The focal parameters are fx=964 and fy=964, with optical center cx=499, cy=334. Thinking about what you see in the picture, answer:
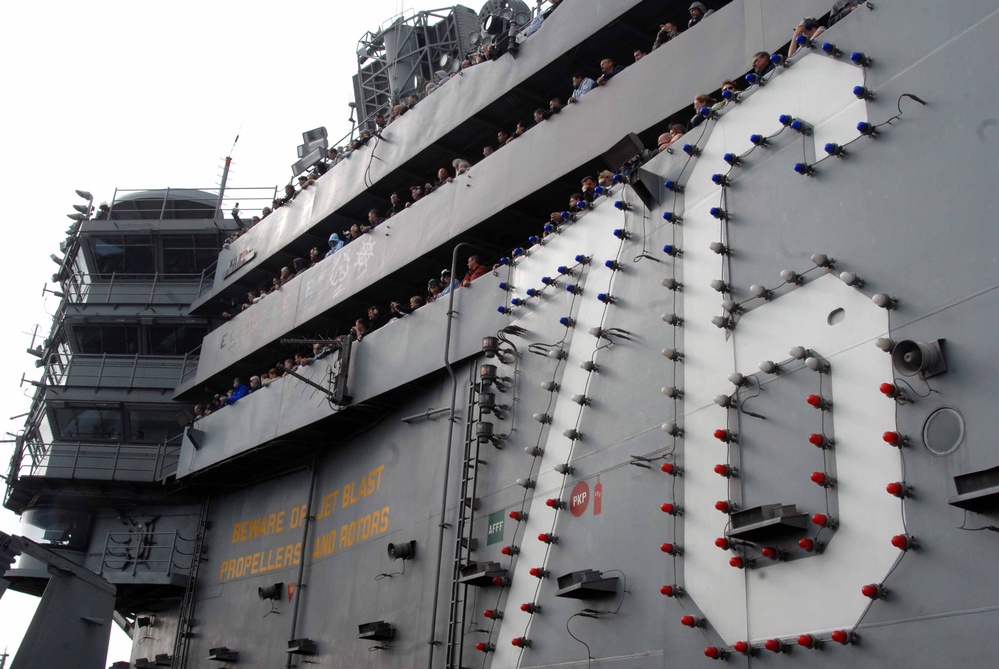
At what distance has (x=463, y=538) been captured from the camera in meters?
10.3

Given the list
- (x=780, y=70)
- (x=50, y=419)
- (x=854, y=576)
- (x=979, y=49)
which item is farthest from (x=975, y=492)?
(x=50, y=419)

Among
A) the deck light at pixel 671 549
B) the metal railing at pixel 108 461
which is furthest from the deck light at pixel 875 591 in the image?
the metal railing at pixel 108 461

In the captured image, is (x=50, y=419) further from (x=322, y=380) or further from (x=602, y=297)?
(x=602, y=297)

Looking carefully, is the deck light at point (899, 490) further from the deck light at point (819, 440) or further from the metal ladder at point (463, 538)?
the metal ladder at point (463, 538)

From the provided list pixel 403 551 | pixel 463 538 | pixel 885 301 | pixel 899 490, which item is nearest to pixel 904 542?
pixel 899 490

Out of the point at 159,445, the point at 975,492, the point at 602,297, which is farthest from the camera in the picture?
the point at 159,445

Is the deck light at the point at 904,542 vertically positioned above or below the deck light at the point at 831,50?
below

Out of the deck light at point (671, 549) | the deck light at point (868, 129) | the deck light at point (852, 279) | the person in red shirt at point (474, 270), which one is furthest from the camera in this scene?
the person in red shirt at point (474, 270)

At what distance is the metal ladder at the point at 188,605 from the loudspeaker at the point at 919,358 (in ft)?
49.1

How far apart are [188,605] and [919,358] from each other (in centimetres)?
1532

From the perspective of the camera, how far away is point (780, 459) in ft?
21.3

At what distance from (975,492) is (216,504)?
15.7 m

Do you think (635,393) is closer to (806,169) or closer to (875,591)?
(806,169)

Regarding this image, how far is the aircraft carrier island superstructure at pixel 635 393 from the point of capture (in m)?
5.68
